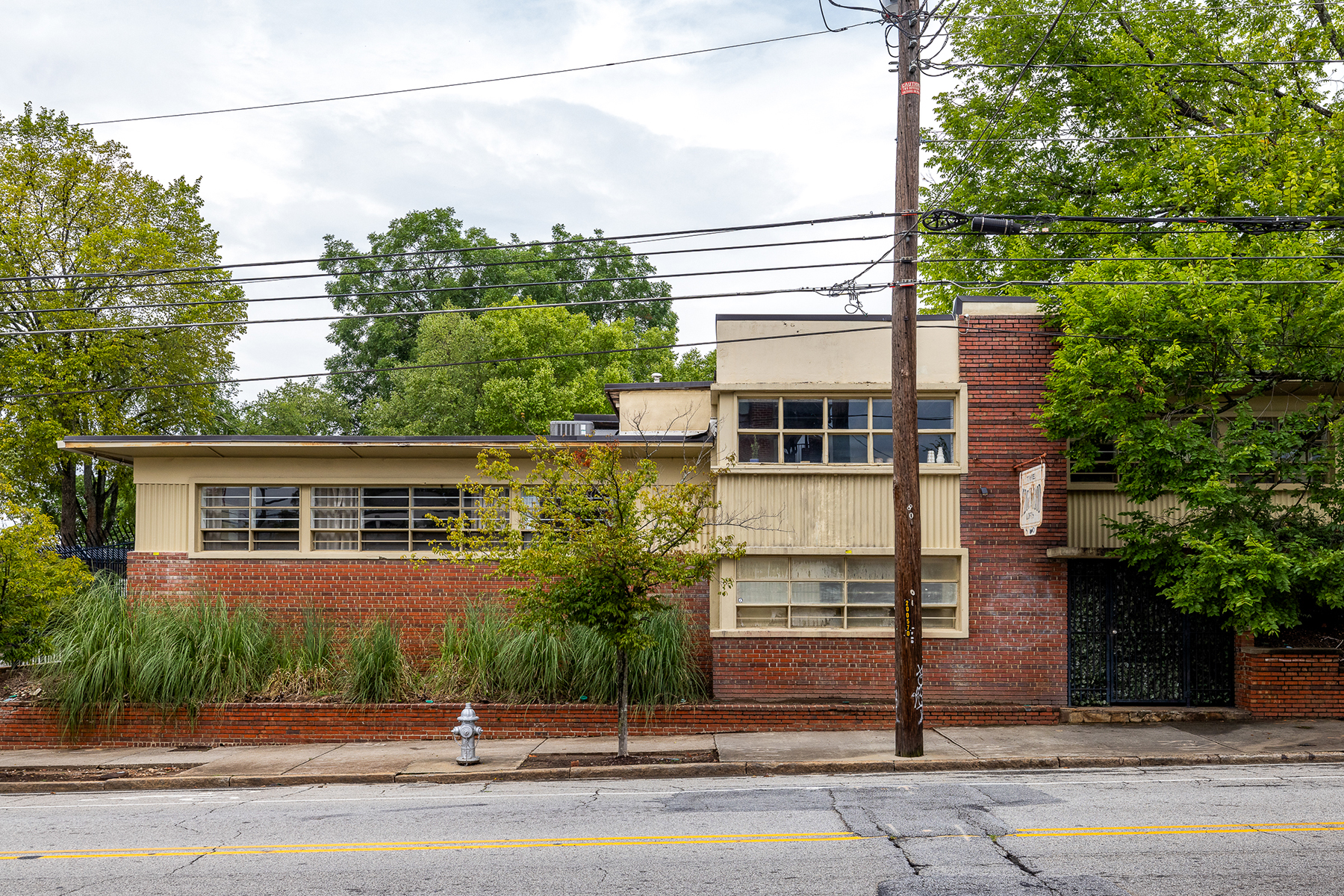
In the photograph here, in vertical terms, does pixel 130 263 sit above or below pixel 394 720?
above

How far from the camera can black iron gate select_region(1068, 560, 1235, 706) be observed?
573 inches

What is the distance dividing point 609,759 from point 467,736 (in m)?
1.81

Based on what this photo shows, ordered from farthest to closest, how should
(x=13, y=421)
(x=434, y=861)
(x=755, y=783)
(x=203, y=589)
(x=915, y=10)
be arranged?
(x=13, y=421) < (x=203, y=589) < (x=915, y=10) < (x=755, y=783) < (x=434, y=861)

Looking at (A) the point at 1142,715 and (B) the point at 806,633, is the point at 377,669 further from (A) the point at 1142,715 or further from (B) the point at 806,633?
(A) the point at 1142,715

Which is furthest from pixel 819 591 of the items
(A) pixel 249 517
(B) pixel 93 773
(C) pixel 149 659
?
(B) pixel 93 773

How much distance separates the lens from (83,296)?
29.4 metres

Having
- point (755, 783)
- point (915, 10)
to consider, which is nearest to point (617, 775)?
point (755, 783)

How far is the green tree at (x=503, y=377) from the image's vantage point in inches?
1448

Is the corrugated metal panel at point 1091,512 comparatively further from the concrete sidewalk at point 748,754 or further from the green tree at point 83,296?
the green tree at point 83,296

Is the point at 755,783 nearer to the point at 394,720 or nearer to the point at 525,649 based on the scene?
the point at 525,649

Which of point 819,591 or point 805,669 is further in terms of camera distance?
point 819,591

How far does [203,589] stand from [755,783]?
1037cm

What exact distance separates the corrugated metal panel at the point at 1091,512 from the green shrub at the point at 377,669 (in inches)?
415

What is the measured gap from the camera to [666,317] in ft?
169
